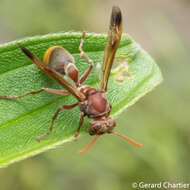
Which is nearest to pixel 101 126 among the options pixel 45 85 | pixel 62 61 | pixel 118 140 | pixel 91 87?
pixel 91 87

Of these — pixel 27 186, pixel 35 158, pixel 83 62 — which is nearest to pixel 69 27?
pixel 35 158

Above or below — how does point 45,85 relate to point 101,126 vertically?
above

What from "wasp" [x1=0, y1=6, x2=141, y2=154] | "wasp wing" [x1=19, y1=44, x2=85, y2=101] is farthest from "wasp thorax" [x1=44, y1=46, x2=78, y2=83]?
"wasp wing" [x1=19, y1=44, x2=85, y2=101]

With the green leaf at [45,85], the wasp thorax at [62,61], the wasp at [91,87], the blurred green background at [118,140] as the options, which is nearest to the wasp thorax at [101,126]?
the wasp at [91,87]

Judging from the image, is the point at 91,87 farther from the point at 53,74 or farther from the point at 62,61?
the point at 53,74

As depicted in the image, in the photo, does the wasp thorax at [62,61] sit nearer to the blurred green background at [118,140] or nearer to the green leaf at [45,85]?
the green leaf at [45,85]

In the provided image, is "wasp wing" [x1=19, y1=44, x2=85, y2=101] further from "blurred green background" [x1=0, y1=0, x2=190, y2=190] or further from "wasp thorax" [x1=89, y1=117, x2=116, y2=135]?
"blurred green background" [x1=0, y1=0, x2=190, y2=190]

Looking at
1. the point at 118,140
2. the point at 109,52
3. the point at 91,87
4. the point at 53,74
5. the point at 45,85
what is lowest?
the point at 118,140
